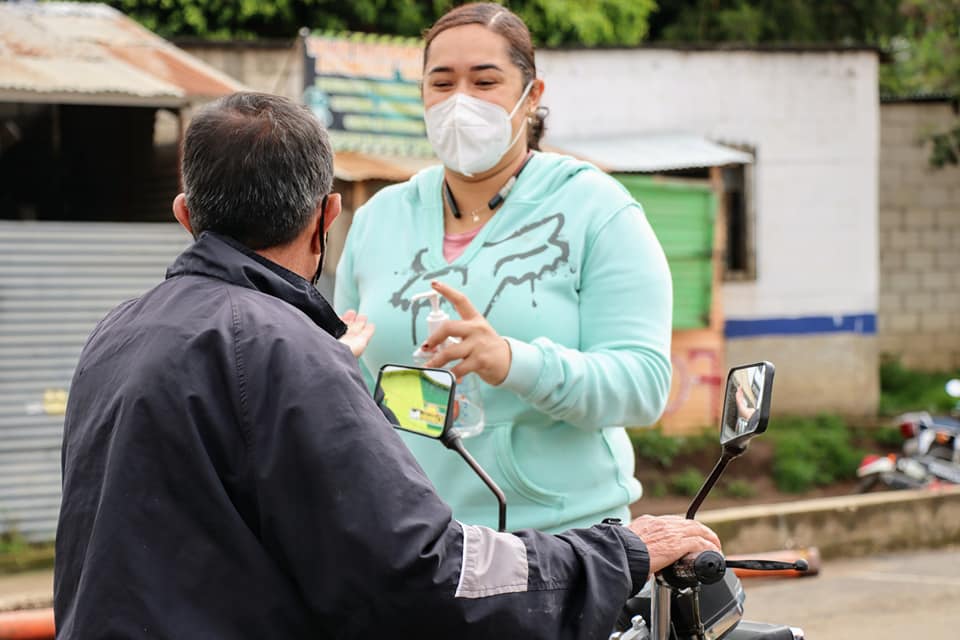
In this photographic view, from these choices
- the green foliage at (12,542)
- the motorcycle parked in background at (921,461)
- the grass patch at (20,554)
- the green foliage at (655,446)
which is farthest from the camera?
the green foliage at (655,446)

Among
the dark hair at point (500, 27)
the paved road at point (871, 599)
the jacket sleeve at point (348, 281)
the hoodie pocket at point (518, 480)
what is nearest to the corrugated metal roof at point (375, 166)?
the paved road at point (871, 599)

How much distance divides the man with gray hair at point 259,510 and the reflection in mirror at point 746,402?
14.4 inches

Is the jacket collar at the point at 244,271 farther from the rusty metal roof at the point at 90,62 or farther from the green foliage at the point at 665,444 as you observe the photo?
the green foliage at the point at 665,444

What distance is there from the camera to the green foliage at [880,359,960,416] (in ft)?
47.1

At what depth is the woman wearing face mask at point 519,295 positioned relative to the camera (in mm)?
2459

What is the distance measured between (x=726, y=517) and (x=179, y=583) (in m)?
6.13

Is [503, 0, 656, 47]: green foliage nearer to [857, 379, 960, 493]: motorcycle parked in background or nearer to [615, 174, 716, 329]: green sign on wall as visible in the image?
[615, 174, 716, 329]: green sign on wall

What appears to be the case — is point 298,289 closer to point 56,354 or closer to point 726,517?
point 726,517

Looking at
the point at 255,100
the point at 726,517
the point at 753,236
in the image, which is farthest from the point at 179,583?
the point at 753,236

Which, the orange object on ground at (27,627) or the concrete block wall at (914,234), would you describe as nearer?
the orange object on ground at (27,627)

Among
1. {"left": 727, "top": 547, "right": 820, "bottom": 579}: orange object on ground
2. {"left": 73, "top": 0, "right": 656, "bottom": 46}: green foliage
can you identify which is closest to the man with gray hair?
{"left": 727, "top": 547, "right": 820, "bottom": 579}: orange object on ground

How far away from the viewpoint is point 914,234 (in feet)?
50.5

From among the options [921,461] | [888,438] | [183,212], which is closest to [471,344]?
[183,212]

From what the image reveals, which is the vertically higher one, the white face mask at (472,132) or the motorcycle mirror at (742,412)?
the white face mask at (472,132)
